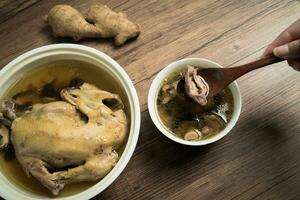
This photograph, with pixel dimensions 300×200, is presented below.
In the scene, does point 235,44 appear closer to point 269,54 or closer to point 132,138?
point 269,54

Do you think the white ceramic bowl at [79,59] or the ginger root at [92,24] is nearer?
the white ceramic bowl at [79,59]

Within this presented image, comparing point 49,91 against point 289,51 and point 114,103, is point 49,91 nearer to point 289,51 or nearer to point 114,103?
point 114,103

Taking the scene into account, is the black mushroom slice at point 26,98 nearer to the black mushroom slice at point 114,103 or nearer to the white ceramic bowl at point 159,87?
the black mushroom slice at point 114,103

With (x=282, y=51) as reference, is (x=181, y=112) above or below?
below

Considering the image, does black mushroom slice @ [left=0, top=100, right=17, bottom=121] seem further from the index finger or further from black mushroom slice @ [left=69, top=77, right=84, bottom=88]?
the index finger

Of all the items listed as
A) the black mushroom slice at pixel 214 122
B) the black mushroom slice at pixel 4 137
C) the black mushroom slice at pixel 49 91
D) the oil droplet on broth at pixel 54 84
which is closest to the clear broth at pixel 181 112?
the black mushroom slice at pixel 214 122

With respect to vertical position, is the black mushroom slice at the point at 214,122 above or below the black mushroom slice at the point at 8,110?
below

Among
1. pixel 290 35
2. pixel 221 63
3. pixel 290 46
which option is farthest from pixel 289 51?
pixel 221 63
